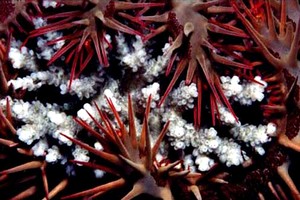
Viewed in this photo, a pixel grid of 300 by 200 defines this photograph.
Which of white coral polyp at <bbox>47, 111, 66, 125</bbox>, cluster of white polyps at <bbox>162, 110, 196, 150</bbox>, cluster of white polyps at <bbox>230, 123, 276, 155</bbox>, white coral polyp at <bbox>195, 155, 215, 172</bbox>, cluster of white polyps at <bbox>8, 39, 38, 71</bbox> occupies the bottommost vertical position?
white coral polyp at <bbox>195, 155, 215, 172</bbox>

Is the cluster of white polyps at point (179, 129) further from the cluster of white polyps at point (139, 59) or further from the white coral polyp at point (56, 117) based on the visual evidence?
the white coral polyp at point (56, 117)

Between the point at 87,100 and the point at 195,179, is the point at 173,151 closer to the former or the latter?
the point at 195,179

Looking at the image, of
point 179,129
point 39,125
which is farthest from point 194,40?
point 39,125

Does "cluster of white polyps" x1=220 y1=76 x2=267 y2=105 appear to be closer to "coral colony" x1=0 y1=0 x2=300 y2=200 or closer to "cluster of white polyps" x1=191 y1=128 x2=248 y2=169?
"coral colony" x1=0 y1=0 x2=300 y2=200

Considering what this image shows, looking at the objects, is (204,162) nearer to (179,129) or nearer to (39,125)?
(179,129)

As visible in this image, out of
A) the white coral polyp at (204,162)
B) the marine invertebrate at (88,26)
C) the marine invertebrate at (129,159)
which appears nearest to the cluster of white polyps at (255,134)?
the white coral polyp at (204,162)

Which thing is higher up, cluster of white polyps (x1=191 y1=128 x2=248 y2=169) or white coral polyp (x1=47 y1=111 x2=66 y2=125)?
white coral polyp (x1=47 y1=111 x2=66 y2=125)

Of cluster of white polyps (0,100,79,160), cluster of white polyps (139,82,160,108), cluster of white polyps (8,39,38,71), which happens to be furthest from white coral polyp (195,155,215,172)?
cluster of white polyps (8,39,38,71)

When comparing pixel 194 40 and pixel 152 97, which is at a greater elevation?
pixel 194 40
